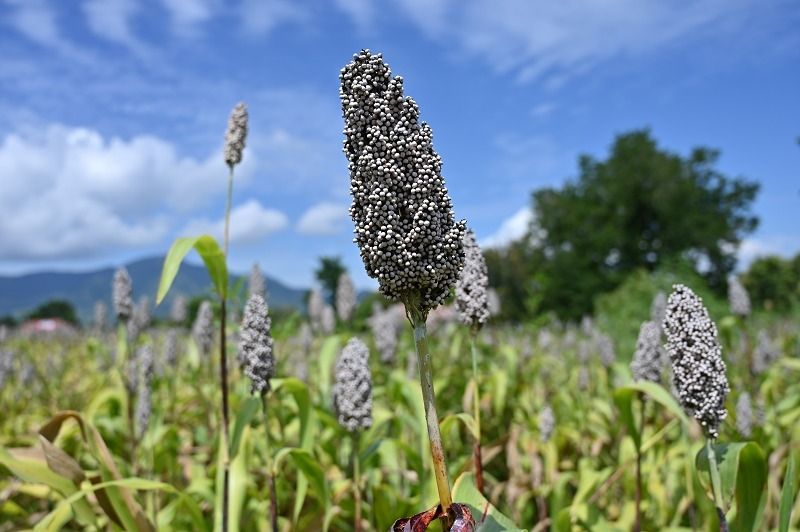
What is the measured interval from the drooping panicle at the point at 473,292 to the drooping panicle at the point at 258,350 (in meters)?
0.90

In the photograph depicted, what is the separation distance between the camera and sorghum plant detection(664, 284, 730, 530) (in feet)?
6.97

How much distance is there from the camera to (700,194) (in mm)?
48812

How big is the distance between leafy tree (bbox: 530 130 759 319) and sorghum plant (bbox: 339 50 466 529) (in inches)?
1737

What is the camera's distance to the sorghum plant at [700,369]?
6.97 ft

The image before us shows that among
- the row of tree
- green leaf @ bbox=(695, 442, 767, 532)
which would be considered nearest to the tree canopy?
the row of tree

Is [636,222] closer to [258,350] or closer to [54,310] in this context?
[258,350]

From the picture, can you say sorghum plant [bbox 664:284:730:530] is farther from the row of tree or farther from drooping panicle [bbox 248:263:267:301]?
the row of tree

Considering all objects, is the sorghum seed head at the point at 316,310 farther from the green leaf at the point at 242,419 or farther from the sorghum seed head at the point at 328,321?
the green leaf at the point at 242,419

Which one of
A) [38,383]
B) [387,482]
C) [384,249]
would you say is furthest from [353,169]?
[38,383]

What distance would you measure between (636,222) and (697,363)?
165 feet

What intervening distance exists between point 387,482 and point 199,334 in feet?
8.03

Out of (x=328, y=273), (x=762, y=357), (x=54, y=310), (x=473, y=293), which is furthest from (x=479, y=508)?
(x=54, y=310)

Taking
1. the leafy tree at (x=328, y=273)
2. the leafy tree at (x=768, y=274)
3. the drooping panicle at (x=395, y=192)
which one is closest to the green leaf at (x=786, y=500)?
the drooping panicle at (x=395, y=192)

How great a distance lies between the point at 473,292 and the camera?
2934mm
